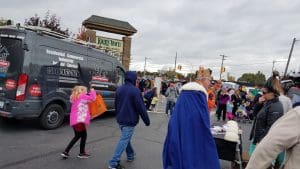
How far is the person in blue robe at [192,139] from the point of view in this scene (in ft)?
10.4

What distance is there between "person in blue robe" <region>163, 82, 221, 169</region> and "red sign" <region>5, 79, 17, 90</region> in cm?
584

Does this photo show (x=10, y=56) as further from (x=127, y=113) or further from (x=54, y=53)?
(x=127, y=113)

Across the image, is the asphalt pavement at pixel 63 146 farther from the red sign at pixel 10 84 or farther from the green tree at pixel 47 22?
the green tree at pixel 47 22

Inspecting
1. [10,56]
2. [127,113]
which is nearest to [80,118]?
[127,113]

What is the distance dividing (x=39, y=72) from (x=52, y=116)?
4.38ft

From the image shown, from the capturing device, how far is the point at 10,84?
7.88 m

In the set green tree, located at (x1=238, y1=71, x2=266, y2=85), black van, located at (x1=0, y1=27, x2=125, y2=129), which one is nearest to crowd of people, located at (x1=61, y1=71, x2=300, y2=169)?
black van, located at (x1=0, y1=27, x2=125, y2=129)

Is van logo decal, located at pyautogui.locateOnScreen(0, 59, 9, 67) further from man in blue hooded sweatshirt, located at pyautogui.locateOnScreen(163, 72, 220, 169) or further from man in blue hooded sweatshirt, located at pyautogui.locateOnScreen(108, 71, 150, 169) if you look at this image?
man in blue hooded sweatshirt, located at pyautogui.locateOnScreen(163, 72, 220, 169)

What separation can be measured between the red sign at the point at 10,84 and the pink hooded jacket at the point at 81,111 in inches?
91.0

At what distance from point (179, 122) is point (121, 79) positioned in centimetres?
884

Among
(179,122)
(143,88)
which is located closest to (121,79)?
(179,122)

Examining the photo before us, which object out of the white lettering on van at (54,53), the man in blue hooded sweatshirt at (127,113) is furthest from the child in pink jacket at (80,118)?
the white lettering on van at (54,53)

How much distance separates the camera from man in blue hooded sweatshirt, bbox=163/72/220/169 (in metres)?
3.16

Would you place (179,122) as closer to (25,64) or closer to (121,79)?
(25,64)
